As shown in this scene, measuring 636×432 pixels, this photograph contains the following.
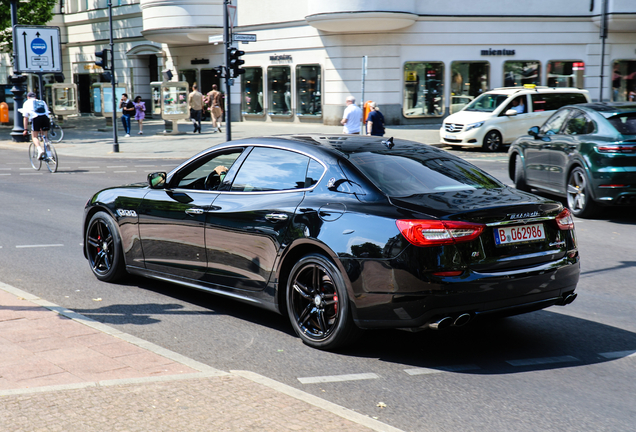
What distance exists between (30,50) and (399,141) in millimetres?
25825

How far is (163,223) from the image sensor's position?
250 inches

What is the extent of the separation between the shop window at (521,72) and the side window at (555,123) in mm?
21339

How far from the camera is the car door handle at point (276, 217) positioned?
5340mm

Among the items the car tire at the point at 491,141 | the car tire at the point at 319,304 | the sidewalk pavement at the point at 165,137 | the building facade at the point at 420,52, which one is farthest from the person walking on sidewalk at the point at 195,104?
the car tire at the point at 319,304

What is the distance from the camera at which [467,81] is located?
108ft

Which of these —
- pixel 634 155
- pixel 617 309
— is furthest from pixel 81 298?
pixel 634 155

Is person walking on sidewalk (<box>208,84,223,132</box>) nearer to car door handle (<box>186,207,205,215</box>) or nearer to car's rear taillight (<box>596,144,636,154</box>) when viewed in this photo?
car's rear taillight (<box>596,144,636,154</box>)

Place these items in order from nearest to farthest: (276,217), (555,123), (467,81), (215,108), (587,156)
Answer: (276,217) → (587,156) → (555,123) → (215,108) → (467,81)

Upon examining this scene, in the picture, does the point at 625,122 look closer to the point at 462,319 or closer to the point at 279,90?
the point at 462,319

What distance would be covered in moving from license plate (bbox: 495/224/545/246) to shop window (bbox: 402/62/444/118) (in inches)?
1092

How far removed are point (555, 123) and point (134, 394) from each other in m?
10.0

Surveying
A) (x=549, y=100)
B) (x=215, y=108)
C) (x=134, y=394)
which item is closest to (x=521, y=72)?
(x=549, y=100)

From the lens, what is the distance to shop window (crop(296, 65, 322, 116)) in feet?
110

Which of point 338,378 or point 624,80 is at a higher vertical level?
point 624,80
